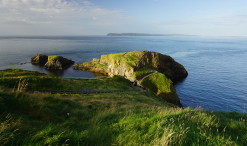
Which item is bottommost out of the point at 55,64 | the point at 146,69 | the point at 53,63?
the point at 55,64

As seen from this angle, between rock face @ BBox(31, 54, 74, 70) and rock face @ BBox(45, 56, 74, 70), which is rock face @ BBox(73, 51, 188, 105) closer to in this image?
rock face @ BBox(45, 56, 74, 70)

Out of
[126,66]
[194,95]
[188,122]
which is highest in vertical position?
[188,122]

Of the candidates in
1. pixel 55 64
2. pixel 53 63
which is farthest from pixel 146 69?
pixel 53 63

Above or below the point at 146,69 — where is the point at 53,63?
below

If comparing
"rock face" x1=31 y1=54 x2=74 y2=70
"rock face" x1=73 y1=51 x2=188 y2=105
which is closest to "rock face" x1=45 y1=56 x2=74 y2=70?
"rock face" x1=31 y1=54 x2=74 y2=70

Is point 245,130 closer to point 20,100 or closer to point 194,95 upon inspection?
point 20,100

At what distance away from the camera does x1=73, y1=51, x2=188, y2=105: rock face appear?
59650 millimetres

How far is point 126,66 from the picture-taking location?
2965 inches

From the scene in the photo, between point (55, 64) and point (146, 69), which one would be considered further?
point (55, 64)

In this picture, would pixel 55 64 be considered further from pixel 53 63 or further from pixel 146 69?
pixel 146 69

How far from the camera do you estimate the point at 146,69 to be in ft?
238

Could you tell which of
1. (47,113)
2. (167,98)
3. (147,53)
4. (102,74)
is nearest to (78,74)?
(102,74)

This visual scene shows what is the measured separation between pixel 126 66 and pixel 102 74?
774 inches

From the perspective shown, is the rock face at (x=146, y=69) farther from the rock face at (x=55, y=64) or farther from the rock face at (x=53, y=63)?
the rock face at (x=53, y=63)
